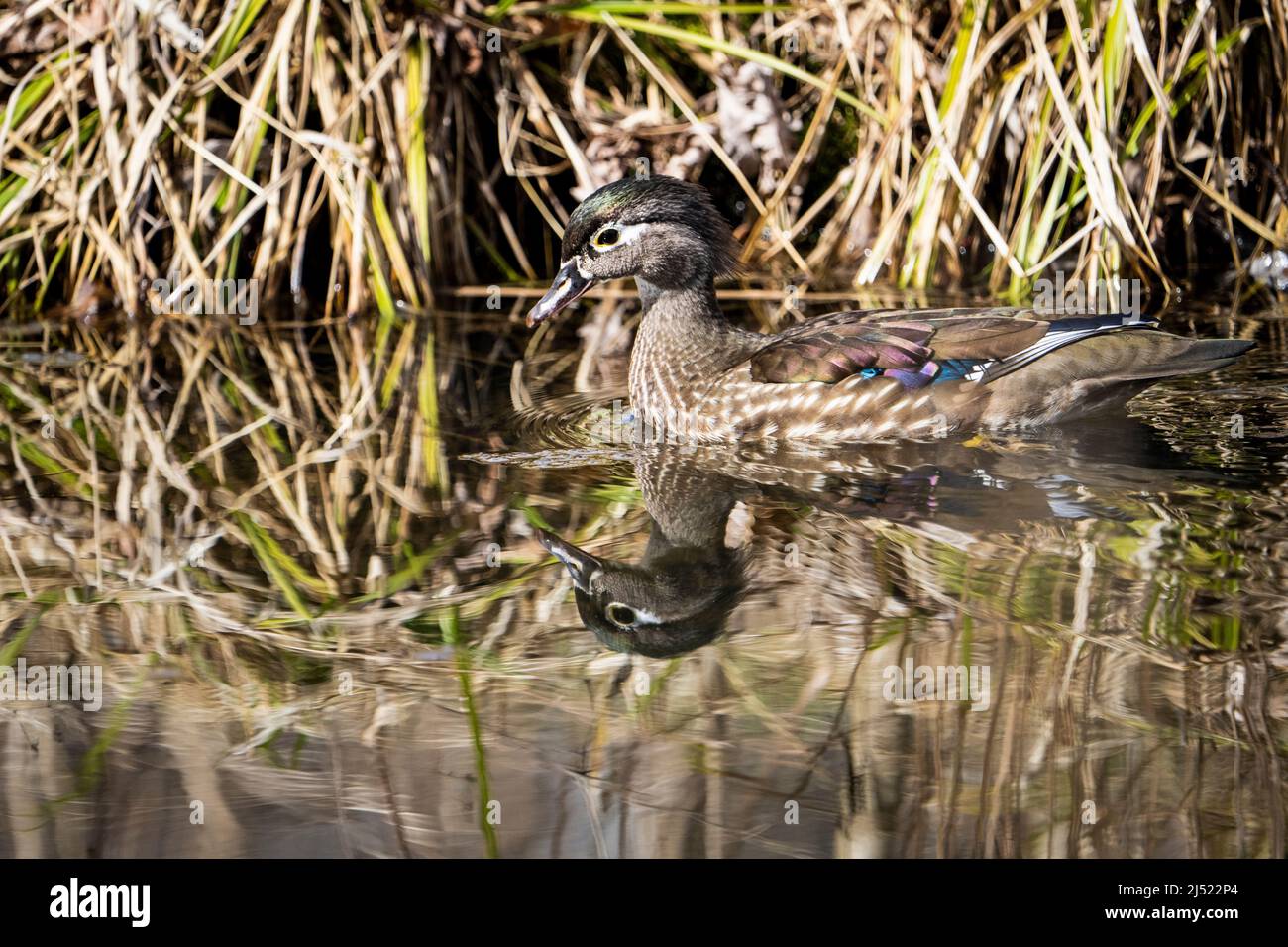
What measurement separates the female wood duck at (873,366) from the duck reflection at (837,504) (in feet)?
0.36

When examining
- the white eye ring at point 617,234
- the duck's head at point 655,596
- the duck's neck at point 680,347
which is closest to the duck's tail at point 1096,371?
the duck's neck at point 680,347

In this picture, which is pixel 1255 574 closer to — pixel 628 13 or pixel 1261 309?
pixel 1261 309

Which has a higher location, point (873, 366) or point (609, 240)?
point (609, 240)

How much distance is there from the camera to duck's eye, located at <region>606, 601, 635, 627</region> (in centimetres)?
365

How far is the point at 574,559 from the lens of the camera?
13.5 ft

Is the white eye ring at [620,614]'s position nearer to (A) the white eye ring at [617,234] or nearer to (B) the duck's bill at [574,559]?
(B) the duck's bill at [574,559]

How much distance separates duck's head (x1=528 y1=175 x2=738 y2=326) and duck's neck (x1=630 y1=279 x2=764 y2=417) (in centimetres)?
6

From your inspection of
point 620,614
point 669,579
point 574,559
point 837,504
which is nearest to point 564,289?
point 837,504

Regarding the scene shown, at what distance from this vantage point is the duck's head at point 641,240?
18.2 ft

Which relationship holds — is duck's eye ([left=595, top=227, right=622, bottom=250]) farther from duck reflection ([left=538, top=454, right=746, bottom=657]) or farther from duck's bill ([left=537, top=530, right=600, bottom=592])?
duck's bill ([left=537, top=530, right=600, bottom=592])

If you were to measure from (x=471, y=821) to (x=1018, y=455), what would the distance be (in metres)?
Answer: 2.64

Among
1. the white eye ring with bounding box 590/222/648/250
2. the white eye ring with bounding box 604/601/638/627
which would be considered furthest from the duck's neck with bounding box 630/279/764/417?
the white eye ring with bounding box 604/601/638/627

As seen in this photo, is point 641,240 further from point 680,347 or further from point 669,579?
point 669,579

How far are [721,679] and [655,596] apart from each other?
A: 58cm
